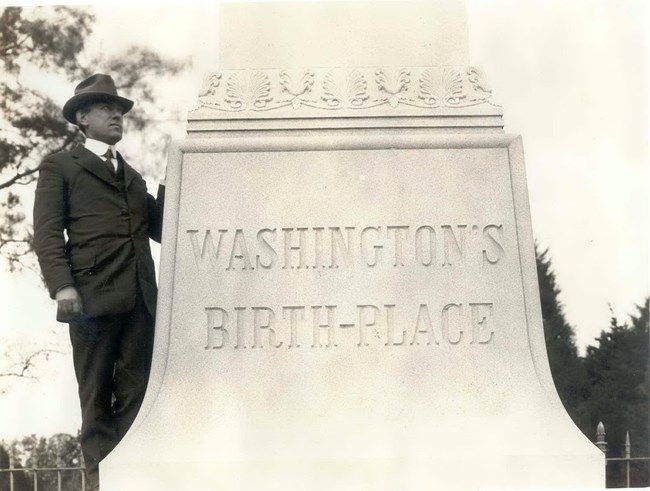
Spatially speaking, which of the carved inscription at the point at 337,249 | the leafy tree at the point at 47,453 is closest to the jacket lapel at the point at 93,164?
the carved inscription at the point at 337,249

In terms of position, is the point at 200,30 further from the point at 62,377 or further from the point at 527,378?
the point at 527,378

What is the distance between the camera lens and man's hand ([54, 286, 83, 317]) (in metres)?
5.89

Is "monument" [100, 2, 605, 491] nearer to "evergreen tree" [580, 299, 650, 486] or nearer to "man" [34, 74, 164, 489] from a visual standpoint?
"man" [34, 74, 164, 489]

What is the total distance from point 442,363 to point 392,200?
0.79 meters

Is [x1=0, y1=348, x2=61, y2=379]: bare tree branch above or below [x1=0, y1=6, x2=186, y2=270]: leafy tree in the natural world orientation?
below

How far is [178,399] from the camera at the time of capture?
18.4 feet

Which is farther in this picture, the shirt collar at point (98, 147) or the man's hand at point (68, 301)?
the shirt collar at point (98, 147)

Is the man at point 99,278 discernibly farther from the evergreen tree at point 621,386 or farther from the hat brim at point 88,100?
the evergreen tree at point 621,386

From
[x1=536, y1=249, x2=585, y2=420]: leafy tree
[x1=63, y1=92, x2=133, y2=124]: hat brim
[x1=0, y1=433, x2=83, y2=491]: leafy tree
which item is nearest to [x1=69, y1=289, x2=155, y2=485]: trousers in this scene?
[x1=63, y1=92, x2=133, y2=124]: hat brim

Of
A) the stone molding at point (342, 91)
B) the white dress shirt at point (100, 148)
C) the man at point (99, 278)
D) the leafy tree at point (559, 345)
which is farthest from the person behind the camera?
the leafy tree at point (559, 345)

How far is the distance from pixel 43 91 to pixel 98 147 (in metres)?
5.00

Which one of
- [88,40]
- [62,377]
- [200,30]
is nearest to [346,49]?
[200,30]

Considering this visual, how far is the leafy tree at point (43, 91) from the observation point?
432 inches

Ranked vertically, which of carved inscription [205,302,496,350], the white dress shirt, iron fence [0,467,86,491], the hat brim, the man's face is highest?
the hat brim
